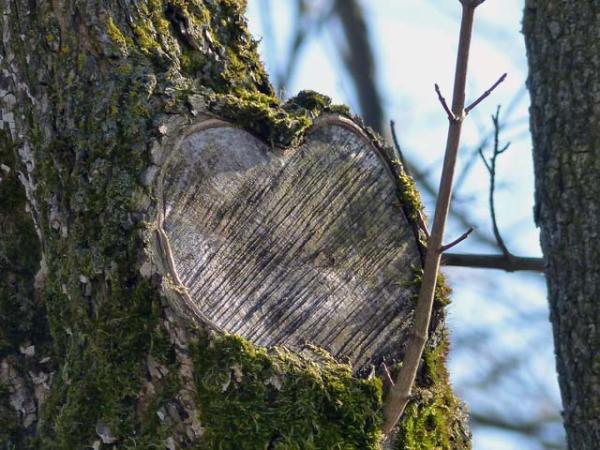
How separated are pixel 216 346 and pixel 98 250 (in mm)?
290

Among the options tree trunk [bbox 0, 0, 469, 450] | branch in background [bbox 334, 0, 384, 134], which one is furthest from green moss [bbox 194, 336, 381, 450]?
branch in background [bbox 334, 0, 384, 134]

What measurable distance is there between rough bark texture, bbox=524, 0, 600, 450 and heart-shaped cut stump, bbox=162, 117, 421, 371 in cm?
31

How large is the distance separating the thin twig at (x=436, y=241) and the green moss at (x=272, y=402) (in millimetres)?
64

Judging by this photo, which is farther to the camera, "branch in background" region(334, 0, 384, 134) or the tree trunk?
"branch in background" region(334, 0, 384, 134)

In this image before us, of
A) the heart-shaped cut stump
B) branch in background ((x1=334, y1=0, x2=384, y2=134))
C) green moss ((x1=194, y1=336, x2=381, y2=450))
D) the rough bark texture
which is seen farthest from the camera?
branch in background ((x1=334, y1=0, x2=384, y2=134))

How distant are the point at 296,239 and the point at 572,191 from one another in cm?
59

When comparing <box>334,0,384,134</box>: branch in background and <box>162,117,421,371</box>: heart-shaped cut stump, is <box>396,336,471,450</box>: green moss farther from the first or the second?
<box>334,0,384,134</box>: branch in background

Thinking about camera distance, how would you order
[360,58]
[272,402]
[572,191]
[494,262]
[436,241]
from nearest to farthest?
1. [272,402]
2. [436,241]
3. [572,191]
4. [494,262]
5. [360,58]

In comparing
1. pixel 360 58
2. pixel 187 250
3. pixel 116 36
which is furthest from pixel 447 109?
pixel 360 58

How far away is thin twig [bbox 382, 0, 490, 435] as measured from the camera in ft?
5.29

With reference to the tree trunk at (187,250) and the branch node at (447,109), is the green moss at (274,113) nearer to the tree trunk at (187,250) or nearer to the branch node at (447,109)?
the tree trunk at (187,250)

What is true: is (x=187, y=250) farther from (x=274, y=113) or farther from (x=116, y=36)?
(x=116, y=36)

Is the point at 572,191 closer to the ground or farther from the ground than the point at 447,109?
farther from the ground

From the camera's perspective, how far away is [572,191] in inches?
70.7
